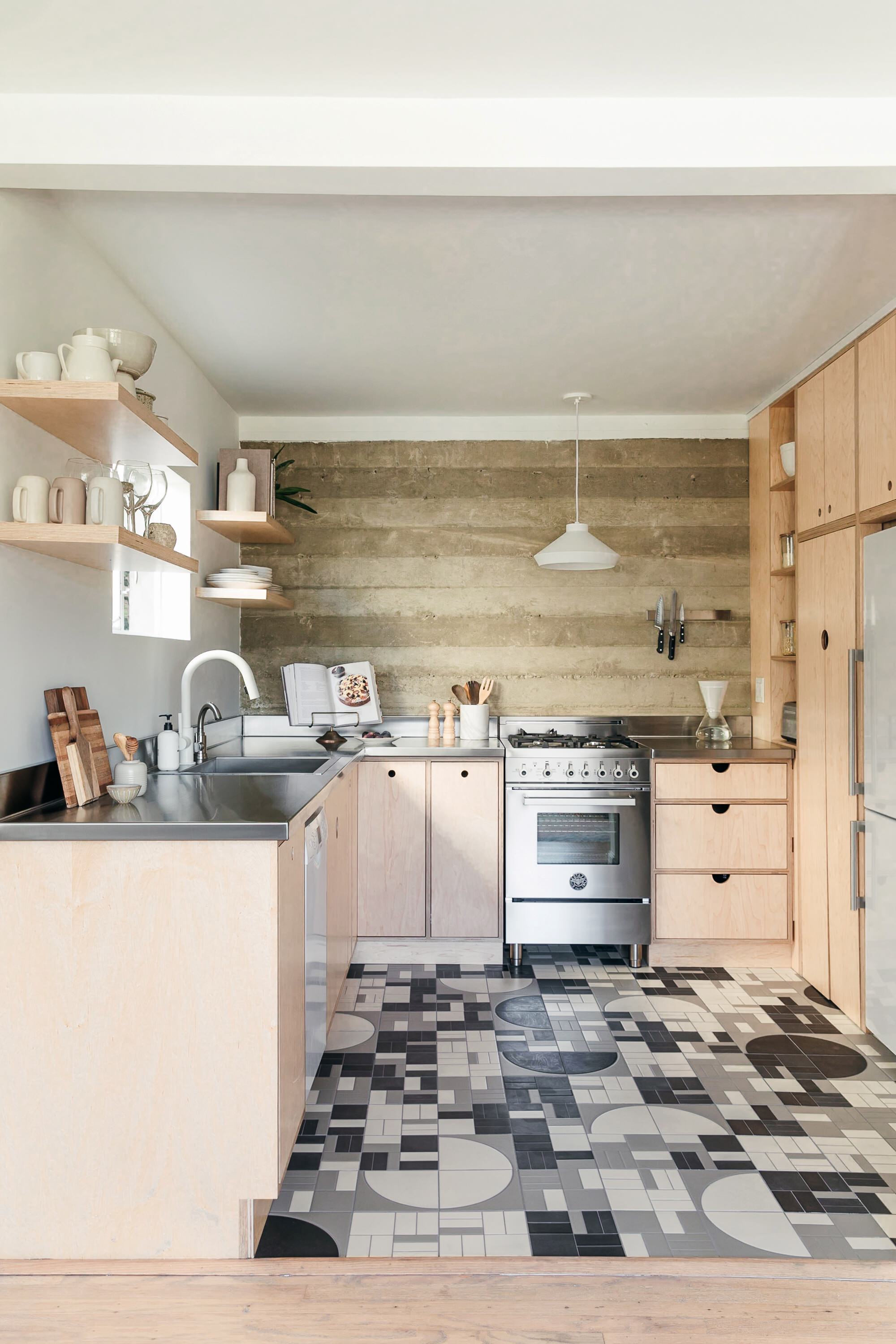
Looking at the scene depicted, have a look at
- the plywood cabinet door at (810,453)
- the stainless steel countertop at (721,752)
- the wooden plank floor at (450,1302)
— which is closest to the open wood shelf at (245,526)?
the stainless steel countertop at (721,752)

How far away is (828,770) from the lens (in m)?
3.17

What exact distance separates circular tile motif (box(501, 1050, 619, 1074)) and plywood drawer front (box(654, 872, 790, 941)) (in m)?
0.92

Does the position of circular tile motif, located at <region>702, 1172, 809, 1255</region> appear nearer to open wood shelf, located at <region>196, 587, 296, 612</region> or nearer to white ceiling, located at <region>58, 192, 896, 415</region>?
white ceiling, located at <region>58, 192, 896, 415</region>

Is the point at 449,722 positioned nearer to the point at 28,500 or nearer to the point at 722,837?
the point at 722,837

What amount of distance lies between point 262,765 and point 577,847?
1349 mm

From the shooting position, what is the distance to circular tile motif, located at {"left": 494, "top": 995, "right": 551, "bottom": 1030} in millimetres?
3018

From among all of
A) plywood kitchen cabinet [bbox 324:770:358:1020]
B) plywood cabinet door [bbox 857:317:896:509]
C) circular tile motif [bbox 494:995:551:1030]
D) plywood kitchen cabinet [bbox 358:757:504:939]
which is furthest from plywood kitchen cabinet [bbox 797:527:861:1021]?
plywood kitchen cabinet [bbox 324:770:358:1020]

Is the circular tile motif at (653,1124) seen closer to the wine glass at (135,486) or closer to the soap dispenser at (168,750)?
the soap dispenser at (168,750)

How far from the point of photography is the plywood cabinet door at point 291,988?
1854 mm

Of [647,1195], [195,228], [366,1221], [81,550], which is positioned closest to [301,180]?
[195,228]

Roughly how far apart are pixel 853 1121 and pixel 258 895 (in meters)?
1.74

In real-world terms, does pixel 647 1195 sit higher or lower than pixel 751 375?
lower

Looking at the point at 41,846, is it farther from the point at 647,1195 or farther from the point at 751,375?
the point at 751,375

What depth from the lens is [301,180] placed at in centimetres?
191
